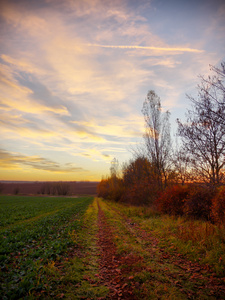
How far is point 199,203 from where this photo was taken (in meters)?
10.7

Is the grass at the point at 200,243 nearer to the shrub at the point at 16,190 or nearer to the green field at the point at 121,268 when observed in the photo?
the green field at the point at 121,268

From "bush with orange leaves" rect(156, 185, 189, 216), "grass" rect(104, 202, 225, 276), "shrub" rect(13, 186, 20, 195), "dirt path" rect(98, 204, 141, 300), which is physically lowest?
"shrub" rect(13, 186, 20, 195)

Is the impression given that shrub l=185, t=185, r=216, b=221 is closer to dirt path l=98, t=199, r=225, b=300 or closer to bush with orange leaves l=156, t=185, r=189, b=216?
bush with orange leaves l=156, t=185, r=189, b=216

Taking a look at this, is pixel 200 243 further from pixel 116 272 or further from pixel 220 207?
pixel 116 272

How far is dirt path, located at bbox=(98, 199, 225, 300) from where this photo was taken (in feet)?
14.3

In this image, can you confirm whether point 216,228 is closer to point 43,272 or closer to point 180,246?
point 180,246

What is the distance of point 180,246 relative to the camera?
7.26 metres

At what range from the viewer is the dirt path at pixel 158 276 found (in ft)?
14.3

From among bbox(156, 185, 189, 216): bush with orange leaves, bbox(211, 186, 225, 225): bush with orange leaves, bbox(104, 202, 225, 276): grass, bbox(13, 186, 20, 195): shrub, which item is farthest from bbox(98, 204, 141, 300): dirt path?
bbox(13, 186, 20, 195): shrub

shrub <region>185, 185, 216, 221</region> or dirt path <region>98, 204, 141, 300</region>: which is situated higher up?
shrub <region>185, 185, 216, 221</region>

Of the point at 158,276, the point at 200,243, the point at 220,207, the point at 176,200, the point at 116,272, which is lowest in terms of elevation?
the point at 116,272

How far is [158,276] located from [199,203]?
7020 mm

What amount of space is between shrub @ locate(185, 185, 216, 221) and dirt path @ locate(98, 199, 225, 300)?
4.64 m

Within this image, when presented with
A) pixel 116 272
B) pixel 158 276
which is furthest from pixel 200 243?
pixel 116 272
